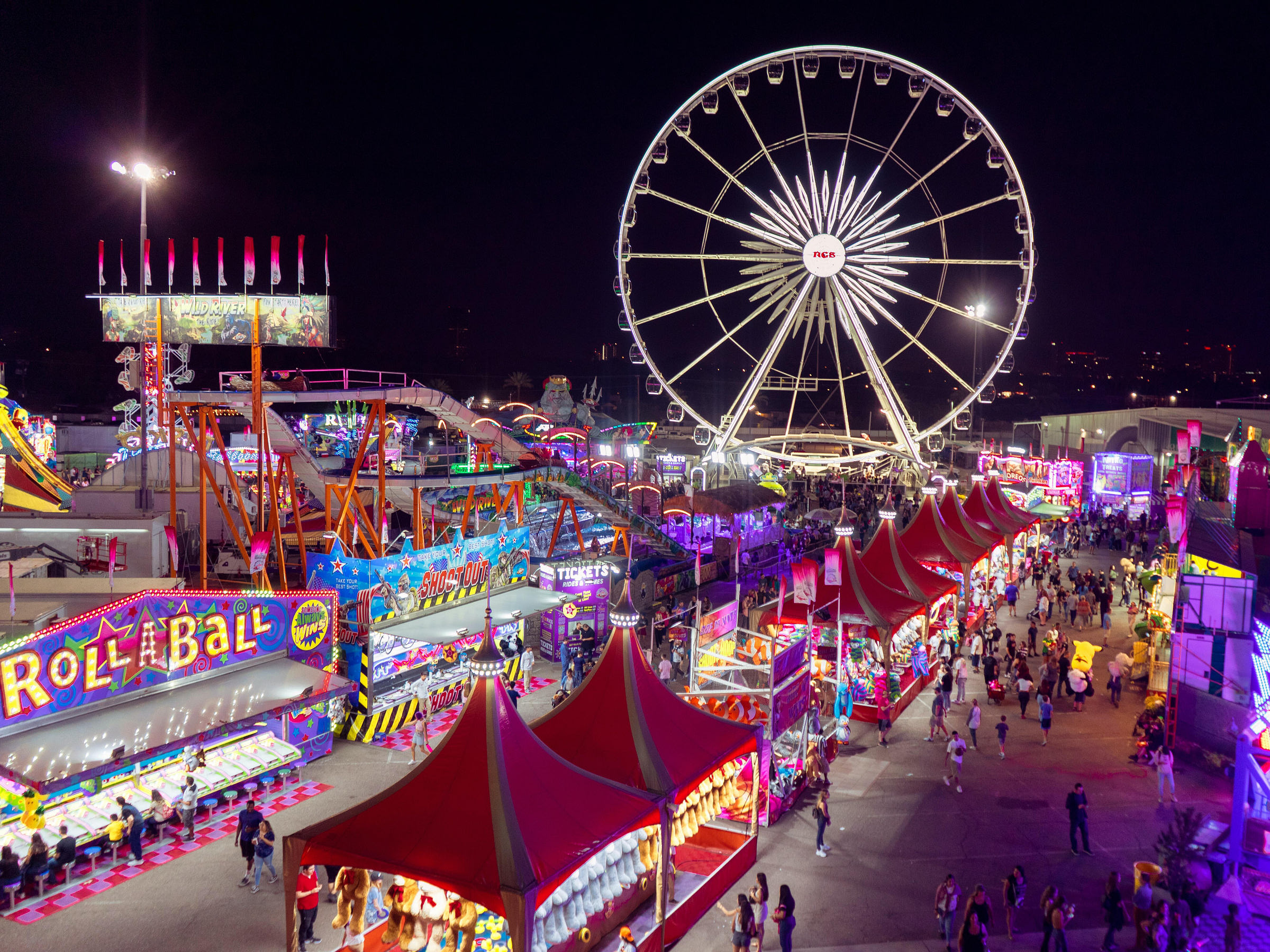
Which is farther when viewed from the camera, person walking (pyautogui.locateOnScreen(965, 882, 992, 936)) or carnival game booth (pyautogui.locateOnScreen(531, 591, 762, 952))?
carnival game booth (pyautogui.locateOnScreen(531, 591, 762, 952))

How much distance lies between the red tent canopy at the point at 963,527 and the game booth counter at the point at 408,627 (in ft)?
37.8

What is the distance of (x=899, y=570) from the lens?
17.2 meters

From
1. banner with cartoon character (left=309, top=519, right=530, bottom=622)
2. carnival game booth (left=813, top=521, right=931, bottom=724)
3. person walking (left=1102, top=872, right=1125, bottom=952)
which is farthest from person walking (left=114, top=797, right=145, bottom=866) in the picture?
person walking (left=1102, top=872, right=1125, bottom=952)

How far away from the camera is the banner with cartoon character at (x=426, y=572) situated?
13758 millimetres

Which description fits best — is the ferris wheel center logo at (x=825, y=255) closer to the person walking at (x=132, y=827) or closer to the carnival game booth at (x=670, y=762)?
the carnival game booth at (x=670, y=762)

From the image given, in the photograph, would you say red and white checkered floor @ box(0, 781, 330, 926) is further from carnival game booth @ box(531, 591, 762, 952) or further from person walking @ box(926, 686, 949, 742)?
person walking @ box(926, 686, 949, 742)

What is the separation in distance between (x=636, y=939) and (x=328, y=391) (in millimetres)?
14450

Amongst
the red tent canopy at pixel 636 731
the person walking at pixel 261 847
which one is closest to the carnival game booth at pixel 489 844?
the red tent canopy at pixel 636 731

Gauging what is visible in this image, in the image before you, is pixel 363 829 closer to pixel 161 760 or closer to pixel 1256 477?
pixel 161 760

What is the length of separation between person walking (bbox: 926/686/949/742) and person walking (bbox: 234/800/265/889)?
9363 mm

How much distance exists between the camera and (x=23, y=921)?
8.66 meters

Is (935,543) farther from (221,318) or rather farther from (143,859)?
(221,318)

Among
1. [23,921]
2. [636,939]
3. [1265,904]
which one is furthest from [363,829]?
[1265,904]

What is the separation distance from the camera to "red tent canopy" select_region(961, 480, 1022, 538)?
78.9ft
